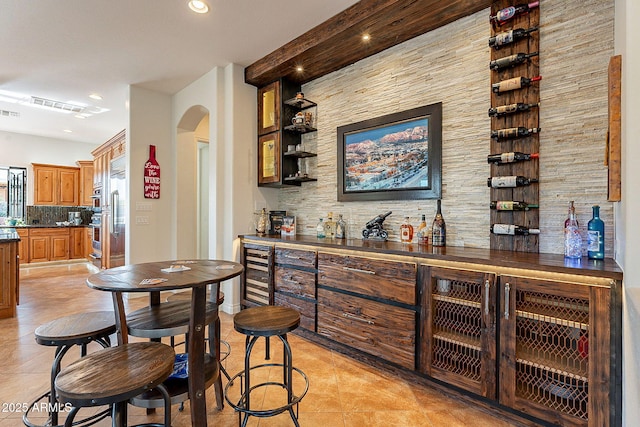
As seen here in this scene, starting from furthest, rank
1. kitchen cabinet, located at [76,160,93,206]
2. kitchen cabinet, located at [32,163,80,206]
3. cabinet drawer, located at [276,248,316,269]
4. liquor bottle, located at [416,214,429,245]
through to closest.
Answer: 1. kitchen cabinet, located at [76,160,93,206]
2. kitchen cabinet, located at [32,163,80,206]
3. cabinet drawer, located at [276,248,316,269]
4. liquor bottle, located at [416,214,429,245]

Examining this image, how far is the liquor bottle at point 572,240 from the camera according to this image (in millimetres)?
1860

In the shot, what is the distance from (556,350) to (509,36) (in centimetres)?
201

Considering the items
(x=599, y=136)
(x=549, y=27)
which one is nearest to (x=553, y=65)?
(x=549, y=27)

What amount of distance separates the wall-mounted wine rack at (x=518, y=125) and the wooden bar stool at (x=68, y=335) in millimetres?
2560

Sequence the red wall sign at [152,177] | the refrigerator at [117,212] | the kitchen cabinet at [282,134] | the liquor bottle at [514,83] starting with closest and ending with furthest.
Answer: the liquor bottle at [514,83] < the kitchen cabinet at [282,134] < the red wall sign at [152,177] < the refrigerator at [117,212]

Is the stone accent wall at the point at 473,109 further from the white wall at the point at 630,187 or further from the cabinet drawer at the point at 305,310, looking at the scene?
the cabinet drawer at the point at 305,310

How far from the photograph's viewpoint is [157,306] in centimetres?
198

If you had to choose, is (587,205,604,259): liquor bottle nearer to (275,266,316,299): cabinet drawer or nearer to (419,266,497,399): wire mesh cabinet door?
(419,266,497,399): wire mesh cabinet door

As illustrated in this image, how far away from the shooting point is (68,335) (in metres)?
1.57

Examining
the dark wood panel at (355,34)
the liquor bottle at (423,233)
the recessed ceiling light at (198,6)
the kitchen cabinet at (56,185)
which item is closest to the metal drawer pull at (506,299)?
the liquor bottle at (423,233)

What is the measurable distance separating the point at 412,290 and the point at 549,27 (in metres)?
2.01

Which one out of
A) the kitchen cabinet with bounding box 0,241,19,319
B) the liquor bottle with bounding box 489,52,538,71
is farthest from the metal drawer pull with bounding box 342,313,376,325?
the kitchen cabinet with bounding box 0,241,19,319

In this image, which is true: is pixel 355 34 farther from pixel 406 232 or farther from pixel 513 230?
pixel 513 230

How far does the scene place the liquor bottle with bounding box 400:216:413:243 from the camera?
279 centimetres
